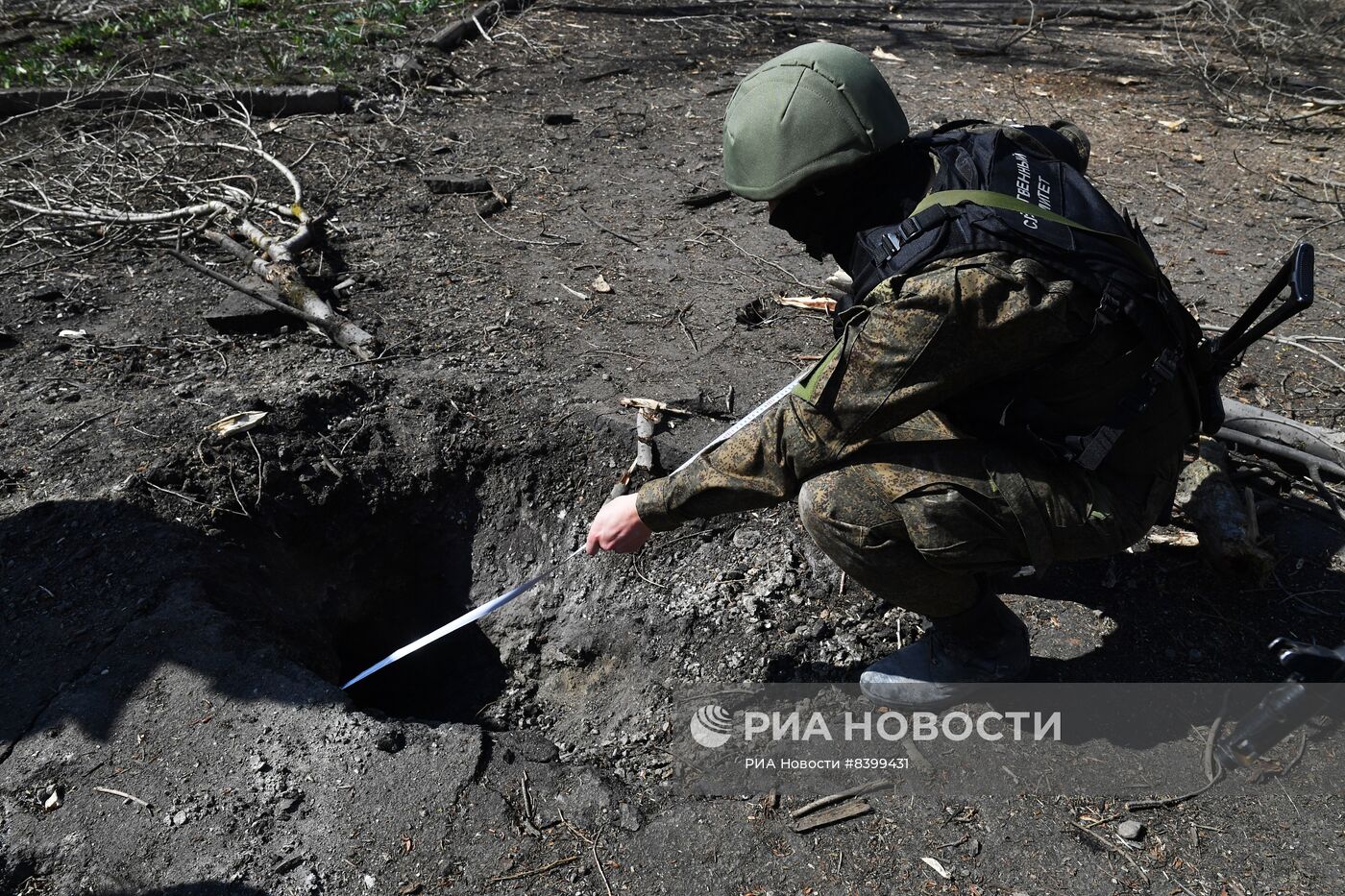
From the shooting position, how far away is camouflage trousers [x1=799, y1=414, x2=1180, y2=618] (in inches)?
88.4

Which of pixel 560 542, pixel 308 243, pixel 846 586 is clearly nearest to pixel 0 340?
pixel 308 243

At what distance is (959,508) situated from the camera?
2.23 metres

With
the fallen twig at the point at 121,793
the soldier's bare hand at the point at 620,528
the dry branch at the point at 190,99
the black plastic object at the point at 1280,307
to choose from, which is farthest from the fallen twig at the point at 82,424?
the black plastic object at the point at 1280,307

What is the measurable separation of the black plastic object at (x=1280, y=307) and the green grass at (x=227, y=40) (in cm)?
591

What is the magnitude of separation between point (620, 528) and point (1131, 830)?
4.65ft

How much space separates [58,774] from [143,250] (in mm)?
3100

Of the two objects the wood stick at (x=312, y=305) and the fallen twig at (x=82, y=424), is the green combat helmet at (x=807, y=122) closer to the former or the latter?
the wood stick at (x=312, y=305)

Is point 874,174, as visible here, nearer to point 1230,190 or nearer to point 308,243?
point 308,243

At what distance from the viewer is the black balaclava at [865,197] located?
89.0 inches

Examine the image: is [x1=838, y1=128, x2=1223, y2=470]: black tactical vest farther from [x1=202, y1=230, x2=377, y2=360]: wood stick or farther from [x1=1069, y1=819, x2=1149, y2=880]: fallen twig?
[x1=202, y1=230, x2=377, y2=360]: wood stick

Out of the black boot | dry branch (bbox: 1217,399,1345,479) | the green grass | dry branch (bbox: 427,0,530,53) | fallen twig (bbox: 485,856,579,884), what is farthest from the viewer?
dry branch (bbox: 427,0,530,53)

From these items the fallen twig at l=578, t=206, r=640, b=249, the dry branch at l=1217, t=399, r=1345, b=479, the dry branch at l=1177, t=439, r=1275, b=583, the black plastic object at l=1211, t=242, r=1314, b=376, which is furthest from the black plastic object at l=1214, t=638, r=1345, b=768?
the fallen twig at l=578, t=206, r=640, b=249

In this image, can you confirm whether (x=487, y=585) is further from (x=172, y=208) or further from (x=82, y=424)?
(x=172, y=208)

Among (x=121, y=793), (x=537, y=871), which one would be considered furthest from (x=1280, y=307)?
(x=121, y=793)
